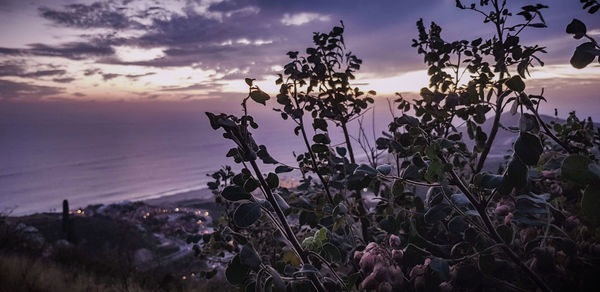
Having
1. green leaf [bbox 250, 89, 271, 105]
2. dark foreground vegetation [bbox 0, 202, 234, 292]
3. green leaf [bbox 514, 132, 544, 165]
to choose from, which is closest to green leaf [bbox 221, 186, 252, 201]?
green leaf [bbox 250, 89, 271, 105]

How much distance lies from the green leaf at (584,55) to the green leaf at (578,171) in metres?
0.37

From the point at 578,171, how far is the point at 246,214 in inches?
32.1

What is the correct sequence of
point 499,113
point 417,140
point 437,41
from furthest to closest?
point 437,41 → point 499,113 → point 417,140

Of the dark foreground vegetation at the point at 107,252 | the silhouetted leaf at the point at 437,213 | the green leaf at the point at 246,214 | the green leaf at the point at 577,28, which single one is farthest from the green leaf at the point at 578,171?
the dark foreground vegetation at the point at 107,252

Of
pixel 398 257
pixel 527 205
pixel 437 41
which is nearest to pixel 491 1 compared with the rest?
pixel 437 41

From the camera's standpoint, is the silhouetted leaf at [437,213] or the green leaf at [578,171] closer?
the green leaf at [578,171]

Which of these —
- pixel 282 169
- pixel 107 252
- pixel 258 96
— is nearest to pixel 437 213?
pixel 258 96

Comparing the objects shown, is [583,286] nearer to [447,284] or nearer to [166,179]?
[447,284]

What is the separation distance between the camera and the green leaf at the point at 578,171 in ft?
2.01

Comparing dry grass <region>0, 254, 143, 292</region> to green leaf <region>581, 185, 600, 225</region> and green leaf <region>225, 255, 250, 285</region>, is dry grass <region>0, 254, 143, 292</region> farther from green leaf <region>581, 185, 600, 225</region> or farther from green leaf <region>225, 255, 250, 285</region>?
green leaf <region>581, 185, 600, 225</region>

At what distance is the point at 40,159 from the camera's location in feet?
279

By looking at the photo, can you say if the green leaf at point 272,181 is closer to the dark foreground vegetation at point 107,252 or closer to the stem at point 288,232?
the stem at point 288,232

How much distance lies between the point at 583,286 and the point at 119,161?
9107cm

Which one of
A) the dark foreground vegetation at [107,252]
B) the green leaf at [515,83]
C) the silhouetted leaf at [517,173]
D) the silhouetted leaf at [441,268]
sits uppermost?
the green leaf at [515,83]
